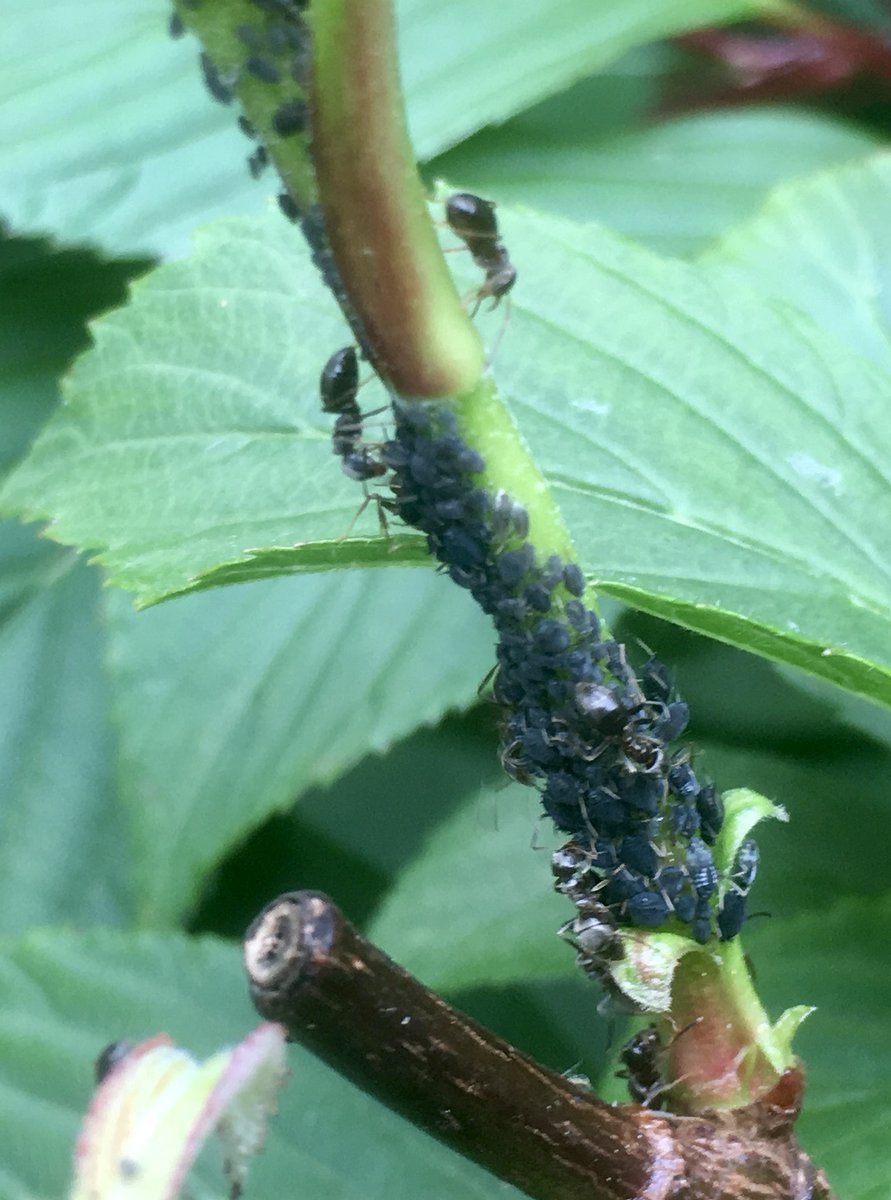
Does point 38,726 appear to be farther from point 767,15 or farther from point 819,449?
point 767,15

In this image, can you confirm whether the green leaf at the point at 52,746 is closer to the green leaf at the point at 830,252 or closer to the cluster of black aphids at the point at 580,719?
the green leaf at the point at 830,252

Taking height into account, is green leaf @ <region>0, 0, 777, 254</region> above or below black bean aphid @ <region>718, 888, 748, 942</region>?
above

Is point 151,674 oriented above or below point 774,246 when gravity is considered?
below

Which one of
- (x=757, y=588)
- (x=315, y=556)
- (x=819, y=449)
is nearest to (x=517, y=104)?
(x=819, y=449)

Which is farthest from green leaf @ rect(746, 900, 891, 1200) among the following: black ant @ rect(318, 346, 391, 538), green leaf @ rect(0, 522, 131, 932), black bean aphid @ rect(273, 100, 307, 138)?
green leaf @ rect(0, 522, 131, 932)

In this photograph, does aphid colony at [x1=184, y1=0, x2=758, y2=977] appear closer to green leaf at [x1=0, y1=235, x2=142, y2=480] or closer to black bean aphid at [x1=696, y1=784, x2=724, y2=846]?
black bean aphid at [x1=696, y1=784, x2=724, y2=846]

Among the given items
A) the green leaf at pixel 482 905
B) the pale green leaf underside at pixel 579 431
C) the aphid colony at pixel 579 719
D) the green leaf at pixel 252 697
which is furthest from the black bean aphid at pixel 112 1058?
the green leaf at pixel 252 697
